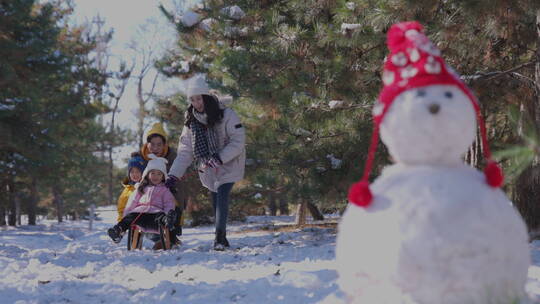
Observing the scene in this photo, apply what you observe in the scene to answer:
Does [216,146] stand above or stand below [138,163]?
above

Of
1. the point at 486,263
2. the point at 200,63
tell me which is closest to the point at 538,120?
the point at 486,263

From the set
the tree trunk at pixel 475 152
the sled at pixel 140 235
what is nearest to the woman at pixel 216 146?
the sled at pixel 140 235

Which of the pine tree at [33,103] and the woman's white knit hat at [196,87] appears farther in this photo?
the pine tree at [33,103]

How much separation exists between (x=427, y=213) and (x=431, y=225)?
5 centimetres

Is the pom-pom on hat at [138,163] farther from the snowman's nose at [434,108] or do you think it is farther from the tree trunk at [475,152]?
the snowman's nose at [434,108]

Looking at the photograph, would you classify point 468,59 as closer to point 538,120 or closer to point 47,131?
point 538,120

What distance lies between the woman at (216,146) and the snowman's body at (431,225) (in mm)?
3669

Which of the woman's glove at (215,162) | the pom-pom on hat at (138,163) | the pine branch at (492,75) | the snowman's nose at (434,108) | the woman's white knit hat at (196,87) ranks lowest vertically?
the snowman's nose at (434,108)

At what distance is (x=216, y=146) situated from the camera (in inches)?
239

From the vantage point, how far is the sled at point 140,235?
20.7ft

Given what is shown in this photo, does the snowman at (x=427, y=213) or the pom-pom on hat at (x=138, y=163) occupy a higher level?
the pom-pom on hat at (x=138, y=163)

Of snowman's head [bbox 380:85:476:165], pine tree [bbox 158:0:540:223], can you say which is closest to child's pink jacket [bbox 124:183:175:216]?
pine tree [bbox 158:0:540:223]

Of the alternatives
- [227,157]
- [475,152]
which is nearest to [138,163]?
[227,157]

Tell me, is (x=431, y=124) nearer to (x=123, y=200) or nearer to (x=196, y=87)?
(x=196, y=87)
